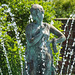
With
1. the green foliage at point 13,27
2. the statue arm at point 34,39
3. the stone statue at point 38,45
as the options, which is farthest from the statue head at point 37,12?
the green foliage at point 13,27

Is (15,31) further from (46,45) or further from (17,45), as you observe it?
(46,45)

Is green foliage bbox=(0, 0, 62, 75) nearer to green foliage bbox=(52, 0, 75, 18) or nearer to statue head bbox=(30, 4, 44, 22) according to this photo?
statue head bbox=(30, 4, 44, 22)

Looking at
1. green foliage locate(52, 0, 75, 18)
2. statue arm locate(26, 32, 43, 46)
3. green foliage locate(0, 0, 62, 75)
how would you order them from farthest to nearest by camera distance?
green foliage locate(52, 0, 75, 18) → green foliage locate(0, 0, 62, 75) → statue arm locate(26, 32, 43, 46)

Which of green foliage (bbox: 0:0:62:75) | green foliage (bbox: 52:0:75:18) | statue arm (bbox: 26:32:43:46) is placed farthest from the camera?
green foliage (bbox: 52:0:75:18)

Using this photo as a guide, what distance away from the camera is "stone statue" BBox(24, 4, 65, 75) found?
3418mm

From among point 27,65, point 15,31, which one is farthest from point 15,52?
point 27,65

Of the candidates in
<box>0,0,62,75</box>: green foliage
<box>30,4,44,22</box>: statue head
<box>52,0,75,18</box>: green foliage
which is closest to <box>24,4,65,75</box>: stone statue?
<box>30,4,44,22</box>: statue head

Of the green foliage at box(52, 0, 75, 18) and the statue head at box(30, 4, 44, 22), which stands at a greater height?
the statue head at box(30, 4, 44, 22)

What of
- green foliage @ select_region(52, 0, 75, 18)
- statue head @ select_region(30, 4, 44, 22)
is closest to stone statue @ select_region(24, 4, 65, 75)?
statue head @ select_region(30, 4, 44, 22)

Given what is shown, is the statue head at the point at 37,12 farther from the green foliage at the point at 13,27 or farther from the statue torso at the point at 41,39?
the green foliage at the point at 13,27

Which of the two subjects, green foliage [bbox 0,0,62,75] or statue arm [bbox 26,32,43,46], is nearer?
statue arm [bbox 26,32,43,46]

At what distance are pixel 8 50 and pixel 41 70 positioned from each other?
2329mm

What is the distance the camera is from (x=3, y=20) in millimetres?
5809

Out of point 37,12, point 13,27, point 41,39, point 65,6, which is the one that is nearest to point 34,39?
point 41,39
